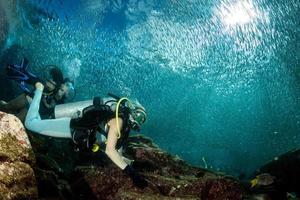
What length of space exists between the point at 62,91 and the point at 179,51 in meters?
16.9

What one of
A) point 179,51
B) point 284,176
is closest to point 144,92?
point 179,51

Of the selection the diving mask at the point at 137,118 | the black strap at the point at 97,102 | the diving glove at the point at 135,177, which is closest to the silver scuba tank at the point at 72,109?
the black strap at the point at 97,102

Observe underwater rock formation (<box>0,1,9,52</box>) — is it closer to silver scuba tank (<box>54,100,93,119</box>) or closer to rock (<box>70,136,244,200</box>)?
silver scuba tank (<box>54,100,93,119</box>)

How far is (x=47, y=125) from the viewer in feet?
24.1

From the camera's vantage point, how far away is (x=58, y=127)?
719 centimetres

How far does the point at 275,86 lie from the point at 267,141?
2594 centimetres

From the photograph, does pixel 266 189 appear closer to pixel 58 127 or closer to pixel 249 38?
pixel 58 127

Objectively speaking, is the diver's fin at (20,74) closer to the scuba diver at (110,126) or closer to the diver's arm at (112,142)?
the scuba diver at (110,126)

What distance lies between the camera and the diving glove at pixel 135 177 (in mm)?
6293

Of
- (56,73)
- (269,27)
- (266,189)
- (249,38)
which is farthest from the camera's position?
(249,38)

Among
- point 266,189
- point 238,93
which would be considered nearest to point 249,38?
point 238,93

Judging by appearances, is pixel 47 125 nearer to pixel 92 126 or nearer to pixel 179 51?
pixel 92 126

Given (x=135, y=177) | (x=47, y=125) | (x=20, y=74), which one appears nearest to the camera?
(x=135, y=177)

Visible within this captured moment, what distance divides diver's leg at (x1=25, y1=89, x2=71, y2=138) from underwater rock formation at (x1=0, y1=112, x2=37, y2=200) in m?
2.78
